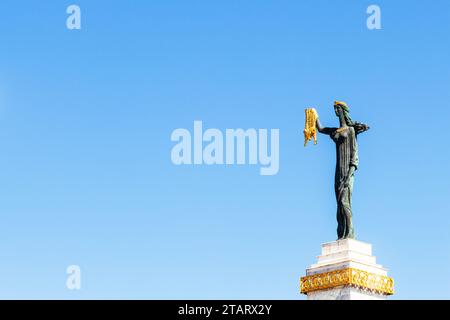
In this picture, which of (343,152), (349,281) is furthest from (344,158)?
(349,281)

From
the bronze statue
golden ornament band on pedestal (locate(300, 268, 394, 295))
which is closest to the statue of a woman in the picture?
the bronze statue

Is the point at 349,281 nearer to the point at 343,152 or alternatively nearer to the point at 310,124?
the point at 343,152

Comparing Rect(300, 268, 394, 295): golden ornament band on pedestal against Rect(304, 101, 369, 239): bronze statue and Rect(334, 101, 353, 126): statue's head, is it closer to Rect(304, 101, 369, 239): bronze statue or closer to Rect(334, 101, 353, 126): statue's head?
Rect(304, 101, 369, 239): bronze statue

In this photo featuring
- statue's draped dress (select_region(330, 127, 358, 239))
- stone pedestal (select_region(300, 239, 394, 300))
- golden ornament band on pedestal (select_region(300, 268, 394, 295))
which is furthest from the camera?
statue's draped dress (select_region(330, 127, 358, 239))

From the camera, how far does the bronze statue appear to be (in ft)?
168

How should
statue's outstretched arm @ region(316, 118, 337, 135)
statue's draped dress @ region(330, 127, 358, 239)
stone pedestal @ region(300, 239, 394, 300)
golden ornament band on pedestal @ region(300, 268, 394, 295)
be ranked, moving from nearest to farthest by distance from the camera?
golden ornament band on pedestal @ region(300, 268, 394, 295), stone pedestal @ region(300, 239, 394, 300), statue's draped dress @ region(330, 127, 358, 239), statue's outstretched arm @ region(316, 118, 337, 135)

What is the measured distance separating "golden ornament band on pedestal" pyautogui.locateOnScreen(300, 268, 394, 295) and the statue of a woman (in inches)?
91.2
